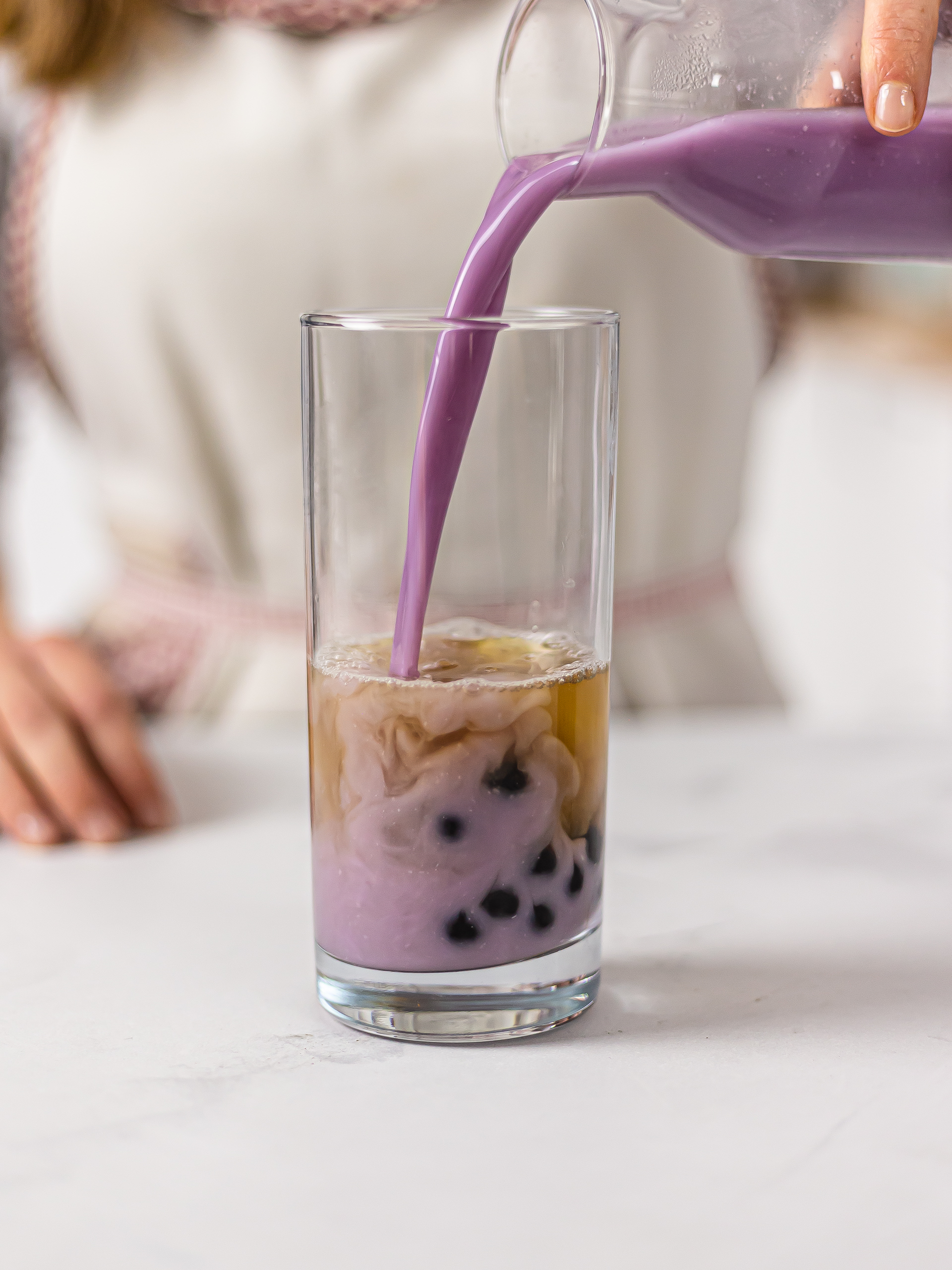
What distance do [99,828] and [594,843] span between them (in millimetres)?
326

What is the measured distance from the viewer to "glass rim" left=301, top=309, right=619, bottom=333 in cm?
50

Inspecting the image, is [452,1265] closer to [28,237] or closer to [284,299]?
[284,299]

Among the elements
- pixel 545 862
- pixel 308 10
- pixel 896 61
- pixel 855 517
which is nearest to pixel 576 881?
pixel 545 862

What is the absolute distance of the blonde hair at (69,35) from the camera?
1011mm

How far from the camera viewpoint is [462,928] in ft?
1.71

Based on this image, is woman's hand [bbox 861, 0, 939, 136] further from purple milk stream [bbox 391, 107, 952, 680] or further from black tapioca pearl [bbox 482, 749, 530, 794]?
black tapioca pearl [bbox 482, 749, 530, 794]

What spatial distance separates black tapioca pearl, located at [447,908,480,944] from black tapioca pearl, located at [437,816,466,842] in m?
0.03

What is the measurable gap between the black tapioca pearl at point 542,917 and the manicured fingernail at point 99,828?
1.04 feet

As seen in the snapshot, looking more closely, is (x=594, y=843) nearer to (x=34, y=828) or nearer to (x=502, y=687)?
(x=502, y=687)

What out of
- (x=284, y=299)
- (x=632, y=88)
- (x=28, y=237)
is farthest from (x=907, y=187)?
(x=28, y=237)

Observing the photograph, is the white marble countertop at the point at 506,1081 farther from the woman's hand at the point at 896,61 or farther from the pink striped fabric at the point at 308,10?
the pink striped fabric at the point at 308,10

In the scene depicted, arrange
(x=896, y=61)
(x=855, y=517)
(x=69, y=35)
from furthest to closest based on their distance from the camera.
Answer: (x=855, y=517), (x=69, y=35), (x=896, y=61)

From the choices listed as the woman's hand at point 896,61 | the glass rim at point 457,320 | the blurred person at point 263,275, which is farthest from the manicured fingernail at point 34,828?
the woman's hand at point 896,61

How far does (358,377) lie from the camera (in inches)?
20.6
